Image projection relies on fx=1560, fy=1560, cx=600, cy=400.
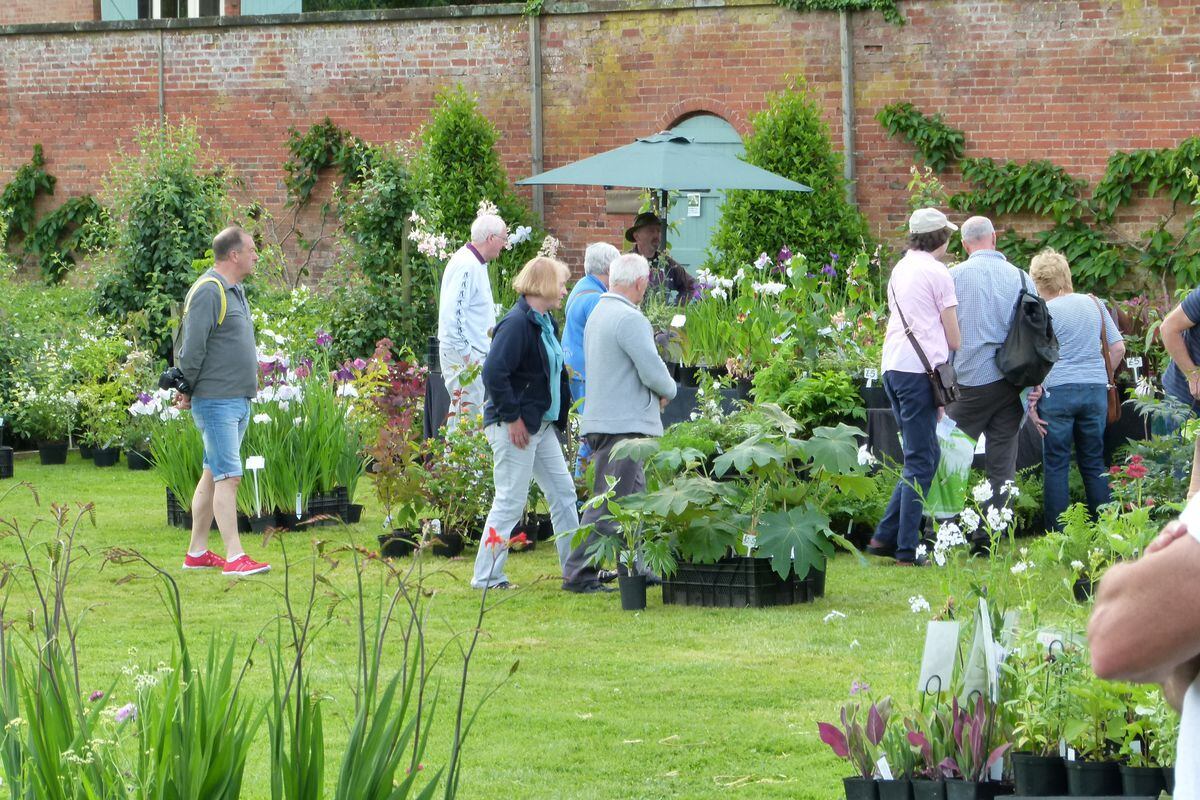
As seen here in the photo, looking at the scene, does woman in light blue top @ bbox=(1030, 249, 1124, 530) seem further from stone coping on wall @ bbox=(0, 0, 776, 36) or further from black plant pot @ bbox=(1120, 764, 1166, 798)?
stone coping on wall @ bbox=(0, 0, 776, 36)

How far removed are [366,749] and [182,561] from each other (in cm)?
580

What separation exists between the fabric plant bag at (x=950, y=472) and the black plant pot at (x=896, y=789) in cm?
440

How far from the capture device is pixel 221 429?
25.5ft

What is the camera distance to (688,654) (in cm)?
630

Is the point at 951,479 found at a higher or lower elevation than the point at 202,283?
lower

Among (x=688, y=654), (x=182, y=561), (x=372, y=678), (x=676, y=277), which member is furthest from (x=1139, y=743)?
(x=676, y=277)

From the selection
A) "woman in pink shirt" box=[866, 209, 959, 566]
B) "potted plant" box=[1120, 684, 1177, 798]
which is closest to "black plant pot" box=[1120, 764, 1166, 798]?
"potted plant" box=[1120, 684, 1177, 798]

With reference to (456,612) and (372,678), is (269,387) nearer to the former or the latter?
(456,612)

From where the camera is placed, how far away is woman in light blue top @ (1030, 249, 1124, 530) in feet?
27.7

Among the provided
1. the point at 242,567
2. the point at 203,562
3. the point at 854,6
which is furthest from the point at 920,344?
the point at 854,6

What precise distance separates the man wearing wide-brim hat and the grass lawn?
3.02 metres

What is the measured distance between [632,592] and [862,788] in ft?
11.7

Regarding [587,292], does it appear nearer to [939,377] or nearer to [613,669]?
[939,377]

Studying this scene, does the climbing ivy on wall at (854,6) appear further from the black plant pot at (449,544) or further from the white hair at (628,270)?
the white hair at (628,270)
